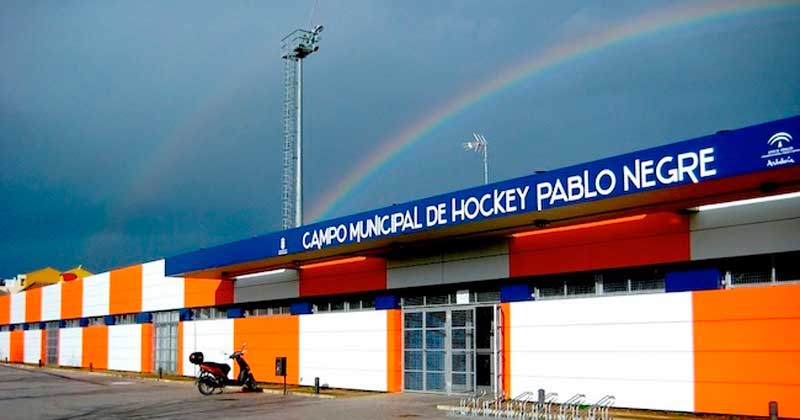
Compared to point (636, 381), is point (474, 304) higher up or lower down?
higher up

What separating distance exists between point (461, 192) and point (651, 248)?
4133 millimetres

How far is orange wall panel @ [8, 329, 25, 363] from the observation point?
55.9m

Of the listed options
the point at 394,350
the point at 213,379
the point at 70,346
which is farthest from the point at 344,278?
the point at 70,346

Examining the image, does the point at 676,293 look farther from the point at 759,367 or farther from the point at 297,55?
the point at 297,55

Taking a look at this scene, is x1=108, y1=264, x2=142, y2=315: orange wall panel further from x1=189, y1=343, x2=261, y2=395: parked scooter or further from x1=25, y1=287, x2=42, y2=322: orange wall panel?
x1=189, y1=343, x2=261, y2=395: parked scooter

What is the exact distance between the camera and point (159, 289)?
124 feet

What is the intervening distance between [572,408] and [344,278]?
34.1 feet

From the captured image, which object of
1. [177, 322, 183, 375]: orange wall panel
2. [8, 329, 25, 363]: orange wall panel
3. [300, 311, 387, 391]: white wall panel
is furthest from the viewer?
[8, 329, 25, 363]: orange wall panel

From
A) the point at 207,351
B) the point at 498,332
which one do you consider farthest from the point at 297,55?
the point at 498,332

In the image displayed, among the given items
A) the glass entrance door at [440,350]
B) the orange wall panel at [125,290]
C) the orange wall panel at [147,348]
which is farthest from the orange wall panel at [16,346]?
the glass entrance door at [440,350]

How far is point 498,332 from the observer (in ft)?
67.5

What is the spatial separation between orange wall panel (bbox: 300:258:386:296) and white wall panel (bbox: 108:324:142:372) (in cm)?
1481

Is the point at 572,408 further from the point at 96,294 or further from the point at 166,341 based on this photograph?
the point at 96,294

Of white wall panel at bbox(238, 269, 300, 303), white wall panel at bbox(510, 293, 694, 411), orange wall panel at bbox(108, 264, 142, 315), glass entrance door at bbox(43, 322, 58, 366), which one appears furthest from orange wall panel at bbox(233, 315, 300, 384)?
glass entrance door at bbox(43, 322, 58, 366)
